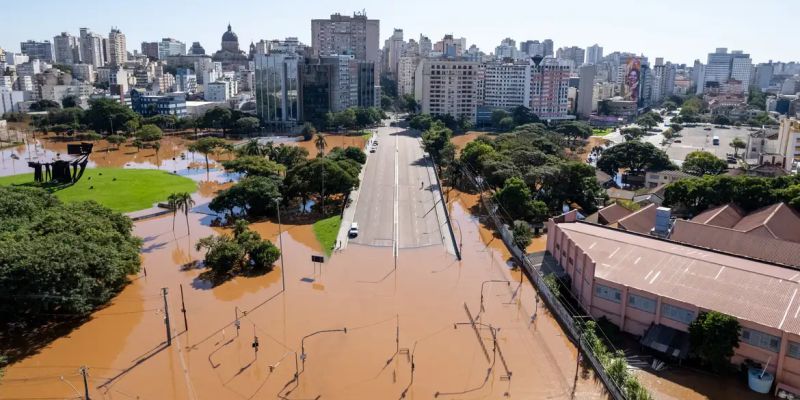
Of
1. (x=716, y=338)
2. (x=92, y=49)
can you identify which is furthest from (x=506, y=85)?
(x=92, y=49)

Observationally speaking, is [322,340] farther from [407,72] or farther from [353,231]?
[407,72]

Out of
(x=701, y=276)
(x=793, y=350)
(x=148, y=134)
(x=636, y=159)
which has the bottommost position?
(x=793, y=350)

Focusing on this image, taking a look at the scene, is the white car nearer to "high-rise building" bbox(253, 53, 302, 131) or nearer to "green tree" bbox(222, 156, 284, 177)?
"green tree" bbox(222, 156, 284, 177)

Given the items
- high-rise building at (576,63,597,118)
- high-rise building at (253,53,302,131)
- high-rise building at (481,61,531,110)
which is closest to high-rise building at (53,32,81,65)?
high-rise building at (253,53,302,131)

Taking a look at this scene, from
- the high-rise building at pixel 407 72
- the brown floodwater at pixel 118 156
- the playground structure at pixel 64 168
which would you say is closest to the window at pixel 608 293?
the playground structure at pixel 64 168

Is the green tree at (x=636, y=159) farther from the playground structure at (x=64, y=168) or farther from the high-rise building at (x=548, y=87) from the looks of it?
the playground structure at (x=64, y=168)
